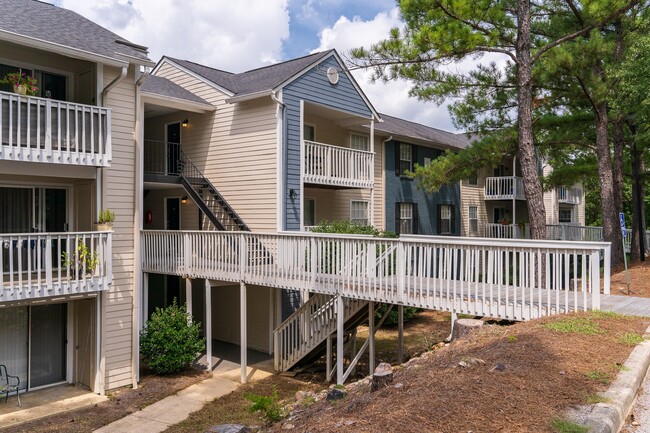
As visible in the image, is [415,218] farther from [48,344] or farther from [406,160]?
[48,344]

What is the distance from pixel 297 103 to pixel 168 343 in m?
7.91

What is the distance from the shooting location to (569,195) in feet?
107

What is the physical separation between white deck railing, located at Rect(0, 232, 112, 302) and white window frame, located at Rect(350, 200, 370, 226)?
10035mm

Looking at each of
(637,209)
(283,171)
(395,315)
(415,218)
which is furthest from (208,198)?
(637,209)

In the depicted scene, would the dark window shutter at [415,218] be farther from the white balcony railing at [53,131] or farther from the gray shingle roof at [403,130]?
the white balcony railing at [53,131]

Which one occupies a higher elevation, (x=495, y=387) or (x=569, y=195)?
(x=569, y=195)

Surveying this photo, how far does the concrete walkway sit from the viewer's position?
9336 mm

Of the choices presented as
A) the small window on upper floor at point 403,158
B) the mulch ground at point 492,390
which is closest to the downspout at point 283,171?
the small window on upper floor at point 403,158

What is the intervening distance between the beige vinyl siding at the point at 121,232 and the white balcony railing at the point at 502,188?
2077 centimetres

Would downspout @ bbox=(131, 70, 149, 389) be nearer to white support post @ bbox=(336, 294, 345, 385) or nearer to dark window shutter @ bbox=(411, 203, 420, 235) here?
white support post @ bbox=(336, 294, 345, 385)

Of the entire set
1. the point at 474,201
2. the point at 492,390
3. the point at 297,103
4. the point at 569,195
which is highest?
the point at 297,103

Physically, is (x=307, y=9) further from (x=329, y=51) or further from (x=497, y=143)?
(x=497, y=143)

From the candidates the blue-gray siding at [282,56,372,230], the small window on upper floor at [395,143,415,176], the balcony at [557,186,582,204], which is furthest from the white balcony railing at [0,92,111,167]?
the balcony at [557,186,582,204]

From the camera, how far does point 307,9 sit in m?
18.3
